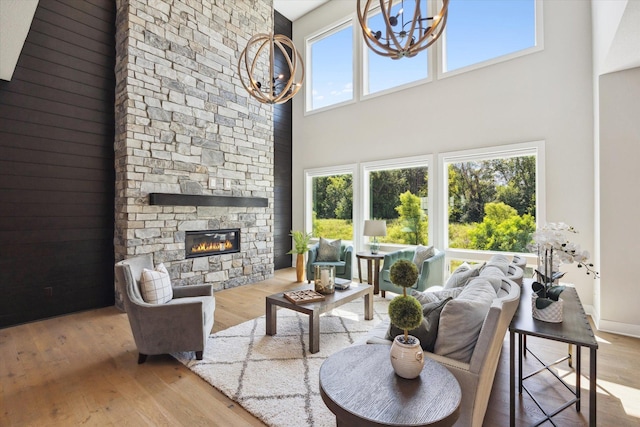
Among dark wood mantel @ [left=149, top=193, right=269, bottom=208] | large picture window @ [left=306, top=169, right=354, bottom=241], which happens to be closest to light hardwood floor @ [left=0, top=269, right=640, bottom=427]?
dark wood mantel @ [left=149, top=193, right=269, bottom=208]

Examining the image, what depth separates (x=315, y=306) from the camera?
3029mm

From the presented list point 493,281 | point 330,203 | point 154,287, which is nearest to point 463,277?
point 493,281

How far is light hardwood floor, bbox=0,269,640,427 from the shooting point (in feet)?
6.74

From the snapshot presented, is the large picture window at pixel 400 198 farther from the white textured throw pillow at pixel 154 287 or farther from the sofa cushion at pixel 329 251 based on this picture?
A: the white textured throw pillow at pixel 154 287

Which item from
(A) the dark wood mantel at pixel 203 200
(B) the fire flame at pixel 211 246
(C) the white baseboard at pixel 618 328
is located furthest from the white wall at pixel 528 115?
(B) the fire flame at pixel 211 246

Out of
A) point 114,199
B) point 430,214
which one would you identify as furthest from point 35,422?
point 430,214

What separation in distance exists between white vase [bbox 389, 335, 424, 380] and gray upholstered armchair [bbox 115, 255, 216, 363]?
1.90 metres

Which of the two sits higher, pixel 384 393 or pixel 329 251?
pixel 329 251

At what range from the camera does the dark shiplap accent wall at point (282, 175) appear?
273 inches

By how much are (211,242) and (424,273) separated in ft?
11.1

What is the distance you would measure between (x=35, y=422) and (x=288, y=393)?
1.65 metres

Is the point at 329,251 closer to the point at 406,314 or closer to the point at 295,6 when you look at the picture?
the point at 406,314

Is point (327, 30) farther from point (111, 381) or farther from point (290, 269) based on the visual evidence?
point (111, 381)

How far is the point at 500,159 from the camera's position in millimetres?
4648
